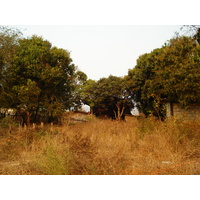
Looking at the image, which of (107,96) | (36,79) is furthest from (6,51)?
(107,96)

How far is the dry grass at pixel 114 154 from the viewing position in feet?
11.6

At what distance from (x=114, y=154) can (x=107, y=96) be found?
1601 cm

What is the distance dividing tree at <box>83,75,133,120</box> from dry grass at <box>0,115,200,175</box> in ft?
43.9

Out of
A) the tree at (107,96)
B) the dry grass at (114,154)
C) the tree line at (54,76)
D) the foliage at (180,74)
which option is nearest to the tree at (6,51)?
the tree line at (54,76)

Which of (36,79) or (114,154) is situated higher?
(36,79)

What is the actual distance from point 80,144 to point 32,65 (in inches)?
292

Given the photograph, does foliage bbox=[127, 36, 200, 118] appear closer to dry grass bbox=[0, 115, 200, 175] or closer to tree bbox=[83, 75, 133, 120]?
dry grass bbox=[0, 115, 200, 175]

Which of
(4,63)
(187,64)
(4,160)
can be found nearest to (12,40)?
(4,63)

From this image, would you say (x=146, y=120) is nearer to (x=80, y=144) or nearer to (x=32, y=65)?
(x=80, y=144)

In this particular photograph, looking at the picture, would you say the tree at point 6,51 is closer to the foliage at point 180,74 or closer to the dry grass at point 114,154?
the dry grass at point 114,154

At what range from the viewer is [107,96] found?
65.7ft

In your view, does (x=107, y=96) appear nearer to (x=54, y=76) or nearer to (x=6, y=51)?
(x=54, y=76)

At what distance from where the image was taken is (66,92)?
13727 mm

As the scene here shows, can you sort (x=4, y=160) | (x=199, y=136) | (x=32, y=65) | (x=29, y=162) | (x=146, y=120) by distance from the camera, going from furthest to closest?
(x=32, y=65) < (x=146, y=120) < (x=199, y=136) < (x=4, y=160) < (x=29, y=162)
